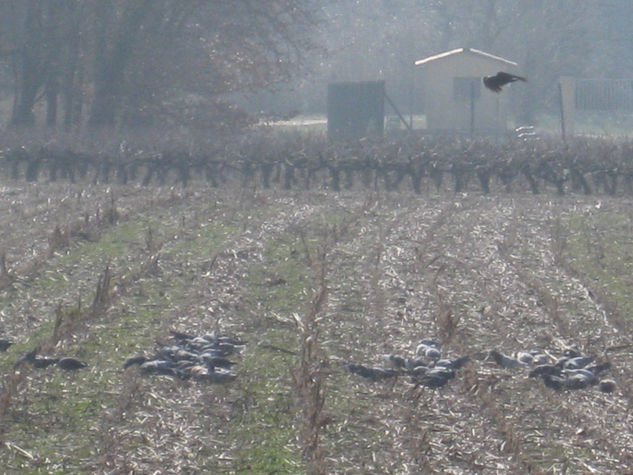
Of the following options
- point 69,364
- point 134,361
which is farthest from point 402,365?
point 69,364

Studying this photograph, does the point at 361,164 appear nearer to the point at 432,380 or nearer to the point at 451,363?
the point at 451,363

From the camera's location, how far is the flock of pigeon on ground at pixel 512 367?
7211 mm

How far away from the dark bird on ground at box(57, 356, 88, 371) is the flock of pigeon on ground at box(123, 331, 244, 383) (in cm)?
31

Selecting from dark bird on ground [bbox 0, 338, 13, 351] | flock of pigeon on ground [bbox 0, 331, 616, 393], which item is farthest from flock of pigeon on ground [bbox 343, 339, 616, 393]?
dark bird on ground [bbox 0, 338, 13, 351]

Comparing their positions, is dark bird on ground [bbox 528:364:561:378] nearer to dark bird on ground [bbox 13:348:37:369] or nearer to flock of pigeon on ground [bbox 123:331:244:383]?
flock of pigeon on ground [bbox 123:331:244:383]

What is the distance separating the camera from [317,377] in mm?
7211

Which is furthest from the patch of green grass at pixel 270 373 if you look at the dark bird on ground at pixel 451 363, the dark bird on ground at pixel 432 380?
the dark bird on ground at pixel 451 363

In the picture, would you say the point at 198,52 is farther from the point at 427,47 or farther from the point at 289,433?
the point at 427,47

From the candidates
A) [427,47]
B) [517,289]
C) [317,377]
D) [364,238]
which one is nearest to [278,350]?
[317,377]

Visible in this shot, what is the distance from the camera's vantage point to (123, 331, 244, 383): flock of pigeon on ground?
23.8 ft

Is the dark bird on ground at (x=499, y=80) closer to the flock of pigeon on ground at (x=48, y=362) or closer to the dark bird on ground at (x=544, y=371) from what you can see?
the dark bird on ground at (x=544, y=371)

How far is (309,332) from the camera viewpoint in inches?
337

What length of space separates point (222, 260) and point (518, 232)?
4.71 m

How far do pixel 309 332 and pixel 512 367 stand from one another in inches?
65.9
